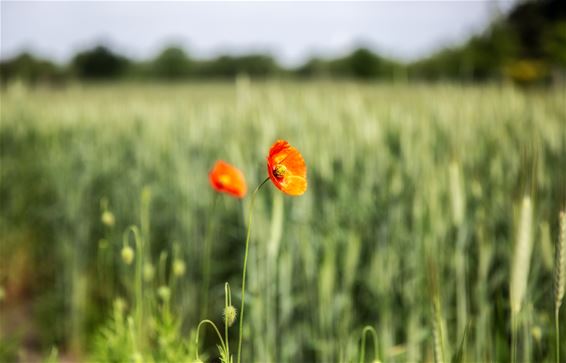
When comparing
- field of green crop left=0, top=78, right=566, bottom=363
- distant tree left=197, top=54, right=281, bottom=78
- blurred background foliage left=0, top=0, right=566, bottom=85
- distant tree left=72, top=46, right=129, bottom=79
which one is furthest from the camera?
distant tree left=197, top=54, right=281, bottom=78

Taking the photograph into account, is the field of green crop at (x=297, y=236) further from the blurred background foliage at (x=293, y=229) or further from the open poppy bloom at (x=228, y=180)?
the open poppy bloom at (x=228, y=180)

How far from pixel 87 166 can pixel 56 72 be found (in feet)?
70.8

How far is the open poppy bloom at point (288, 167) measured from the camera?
642 millimetres

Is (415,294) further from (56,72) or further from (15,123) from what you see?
(56,72)

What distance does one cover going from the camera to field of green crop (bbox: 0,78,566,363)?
1305 mm

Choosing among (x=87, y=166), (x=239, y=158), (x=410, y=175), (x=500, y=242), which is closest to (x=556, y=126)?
(x=500, y=242)

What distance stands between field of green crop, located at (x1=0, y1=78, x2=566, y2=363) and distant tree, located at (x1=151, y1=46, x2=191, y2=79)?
26.7 meters

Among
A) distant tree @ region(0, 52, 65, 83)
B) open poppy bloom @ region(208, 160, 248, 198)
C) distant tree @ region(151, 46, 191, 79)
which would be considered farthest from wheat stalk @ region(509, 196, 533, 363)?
distant tree @ region(151, 46, 191, 79)

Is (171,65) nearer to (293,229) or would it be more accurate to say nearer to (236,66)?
(236,66)

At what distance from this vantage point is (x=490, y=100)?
311 cm

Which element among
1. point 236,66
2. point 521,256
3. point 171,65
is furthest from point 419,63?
point 171,65

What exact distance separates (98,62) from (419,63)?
16.1m

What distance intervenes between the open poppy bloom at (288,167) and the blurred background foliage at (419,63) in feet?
4.21

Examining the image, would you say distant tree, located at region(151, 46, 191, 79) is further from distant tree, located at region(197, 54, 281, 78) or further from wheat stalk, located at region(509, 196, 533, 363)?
wheat stalk, located at region(509, 196, 533, 363)
